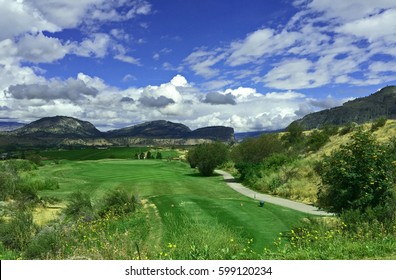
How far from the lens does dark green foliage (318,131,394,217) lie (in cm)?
1410

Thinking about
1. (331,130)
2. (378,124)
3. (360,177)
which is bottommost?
(360,177)

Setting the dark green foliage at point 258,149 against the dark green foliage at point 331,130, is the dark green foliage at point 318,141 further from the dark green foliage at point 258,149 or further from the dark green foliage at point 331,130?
the dark green foliage at point 258,149

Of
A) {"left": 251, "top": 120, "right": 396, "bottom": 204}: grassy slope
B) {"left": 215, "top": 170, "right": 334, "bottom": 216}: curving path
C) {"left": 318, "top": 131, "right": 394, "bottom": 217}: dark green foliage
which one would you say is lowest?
{"left": 215, "top": 170, "right": 334, "bottom": 216}: curving path

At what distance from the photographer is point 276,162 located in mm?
47250

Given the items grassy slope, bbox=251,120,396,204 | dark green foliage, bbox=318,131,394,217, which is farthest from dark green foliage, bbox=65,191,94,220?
grassy slope, bbox=251,120,396,204

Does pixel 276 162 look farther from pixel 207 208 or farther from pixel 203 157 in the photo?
pixel 207 208

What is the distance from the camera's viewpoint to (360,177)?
574 inches

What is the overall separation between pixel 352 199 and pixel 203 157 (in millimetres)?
52517

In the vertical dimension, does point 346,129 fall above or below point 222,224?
A: above

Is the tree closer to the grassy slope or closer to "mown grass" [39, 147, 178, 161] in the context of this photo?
the grassy slope

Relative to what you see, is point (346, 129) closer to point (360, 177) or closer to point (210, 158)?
point (210, 158)

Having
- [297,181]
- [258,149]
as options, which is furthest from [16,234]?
[258,149]

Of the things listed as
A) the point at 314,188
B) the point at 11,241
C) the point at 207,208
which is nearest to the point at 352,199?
the point at 207,208

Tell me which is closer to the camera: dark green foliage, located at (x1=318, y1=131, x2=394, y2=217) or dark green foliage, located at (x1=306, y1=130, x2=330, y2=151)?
dark green foliage, located at (x1=318, y1=131, x2=394, y2=217)
